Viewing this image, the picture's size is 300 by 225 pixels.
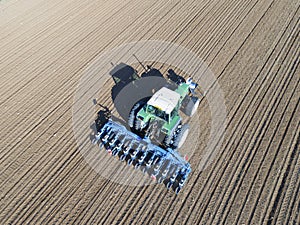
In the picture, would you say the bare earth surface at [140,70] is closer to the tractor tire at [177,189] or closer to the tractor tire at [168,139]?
the tractor tire at [177,189]

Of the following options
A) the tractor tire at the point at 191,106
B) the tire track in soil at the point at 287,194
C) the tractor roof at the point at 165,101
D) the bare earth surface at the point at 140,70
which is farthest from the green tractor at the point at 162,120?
the tire track in soil at the point at 287,194

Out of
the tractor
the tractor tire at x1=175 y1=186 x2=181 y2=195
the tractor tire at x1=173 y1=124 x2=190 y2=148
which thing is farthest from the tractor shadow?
the tractor tire at x1=175 y1=186 x2=181 y2=195

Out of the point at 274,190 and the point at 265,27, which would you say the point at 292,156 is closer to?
the point at 274,190

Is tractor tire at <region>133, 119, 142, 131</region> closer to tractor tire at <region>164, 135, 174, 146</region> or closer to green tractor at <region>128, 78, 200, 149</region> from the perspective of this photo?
green tractor at <region>128, 78, 200, 149</region>

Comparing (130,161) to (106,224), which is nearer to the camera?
(106,224)

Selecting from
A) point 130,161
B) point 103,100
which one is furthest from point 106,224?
point 103,100
